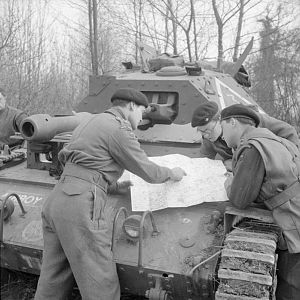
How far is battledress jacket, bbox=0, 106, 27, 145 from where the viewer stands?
6438 millimetres

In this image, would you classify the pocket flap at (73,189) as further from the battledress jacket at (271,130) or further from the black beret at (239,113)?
the battledress jacket at (271,130)

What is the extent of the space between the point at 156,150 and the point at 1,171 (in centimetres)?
177

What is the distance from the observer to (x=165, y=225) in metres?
4.20

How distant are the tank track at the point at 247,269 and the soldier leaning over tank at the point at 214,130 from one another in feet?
A: 4.52

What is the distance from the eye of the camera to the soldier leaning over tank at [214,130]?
4.68 meters

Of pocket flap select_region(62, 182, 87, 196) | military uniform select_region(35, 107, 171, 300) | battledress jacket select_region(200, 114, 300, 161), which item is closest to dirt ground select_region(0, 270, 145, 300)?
military uniform select_region(35, 107, 171, 300)

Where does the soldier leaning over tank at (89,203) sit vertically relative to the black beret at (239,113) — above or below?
below

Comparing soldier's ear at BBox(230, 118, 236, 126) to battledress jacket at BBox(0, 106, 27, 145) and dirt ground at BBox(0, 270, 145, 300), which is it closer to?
dirt ground at BBox(0, 270, 145, 300)

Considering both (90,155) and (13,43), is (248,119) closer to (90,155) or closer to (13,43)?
(90,155)

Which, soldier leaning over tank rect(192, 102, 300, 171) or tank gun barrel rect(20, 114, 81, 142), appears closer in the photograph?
soldier leaning over tank rect(192, 102, 300, 171)

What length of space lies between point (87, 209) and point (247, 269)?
1.28m

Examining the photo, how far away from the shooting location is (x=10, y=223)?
4.60 metres

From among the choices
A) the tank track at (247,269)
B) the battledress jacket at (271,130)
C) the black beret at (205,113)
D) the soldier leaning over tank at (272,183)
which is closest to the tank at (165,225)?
the tank track at (247,269)

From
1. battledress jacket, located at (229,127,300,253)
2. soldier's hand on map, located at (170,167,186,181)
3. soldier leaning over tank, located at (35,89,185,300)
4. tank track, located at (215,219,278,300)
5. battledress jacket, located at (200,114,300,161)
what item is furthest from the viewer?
battledress jacket, located at (200,114,300,161)
